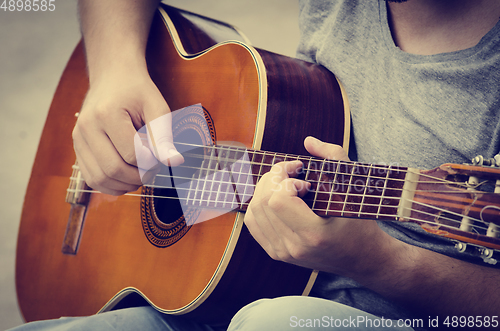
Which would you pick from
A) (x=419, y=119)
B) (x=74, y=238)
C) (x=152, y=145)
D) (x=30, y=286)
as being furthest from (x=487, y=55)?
(x=30, y=286)

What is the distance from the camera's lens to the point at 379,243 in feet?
2.04

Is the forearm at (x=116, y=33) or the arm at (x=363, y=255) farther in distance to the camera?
the forearm at (x=116, y=33)

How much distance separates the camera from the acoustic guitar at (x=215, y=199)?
0.52 meters

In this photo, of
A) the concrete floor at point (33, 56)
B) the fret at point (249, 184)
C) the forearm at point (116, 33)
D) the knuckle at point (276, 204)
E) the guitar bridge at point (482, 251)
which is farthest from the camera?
the concrete floor at point (33, 56)

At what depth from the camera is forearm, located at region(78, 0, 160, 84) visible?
0.92 metres

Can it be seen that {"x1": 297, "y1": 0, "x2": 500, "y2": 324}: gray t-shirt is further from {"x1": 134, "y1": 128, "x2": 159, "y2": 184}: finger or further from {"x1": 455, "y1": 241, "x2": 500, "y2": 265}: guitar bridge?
{"x1": 134, "y1": 128, "x2": 159, "y2": 184}: finger

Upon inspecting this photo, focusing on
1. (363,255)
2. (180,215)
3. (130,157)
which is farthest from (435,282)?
(130,157)

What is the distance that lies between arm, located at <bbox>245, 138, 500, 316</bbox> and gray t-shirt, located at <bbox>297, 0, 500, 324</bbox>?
0.07m

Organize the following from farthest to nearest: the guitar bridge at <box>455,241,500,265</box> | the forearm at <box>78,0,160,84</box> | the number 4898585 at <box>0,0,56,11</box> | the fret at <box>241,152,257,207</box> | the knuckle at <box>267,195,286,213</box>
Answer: the number 4898585 at <box>0,0,56,11</box> < the forearm at <box>78,0,160,84</box> < the fret at <box>241,152,257,207</box> < the knuckle at <box>267,195,286,213</box> < the guitar bridge at <box>455,241,500,265</box>

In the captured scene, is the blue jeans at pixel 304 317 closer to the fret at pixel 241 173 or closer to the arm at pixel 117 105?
the fret at pixel 241 173

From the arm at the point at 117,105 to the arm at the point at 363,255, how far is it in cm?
25

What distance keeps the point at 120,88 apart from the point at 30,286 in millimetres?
770

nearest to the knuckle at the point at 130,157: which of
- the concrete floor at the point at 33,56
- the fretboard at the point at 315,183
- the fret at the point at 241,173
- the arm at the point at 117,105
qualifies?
the arm at the point at 117,105

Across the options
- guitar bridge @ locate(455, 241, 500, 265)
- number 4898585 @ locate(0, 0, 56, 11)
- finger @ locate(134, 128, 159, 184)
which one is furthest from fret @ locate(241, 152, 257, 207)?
number 4898585 @ locate(0, 0, 56, 11)
